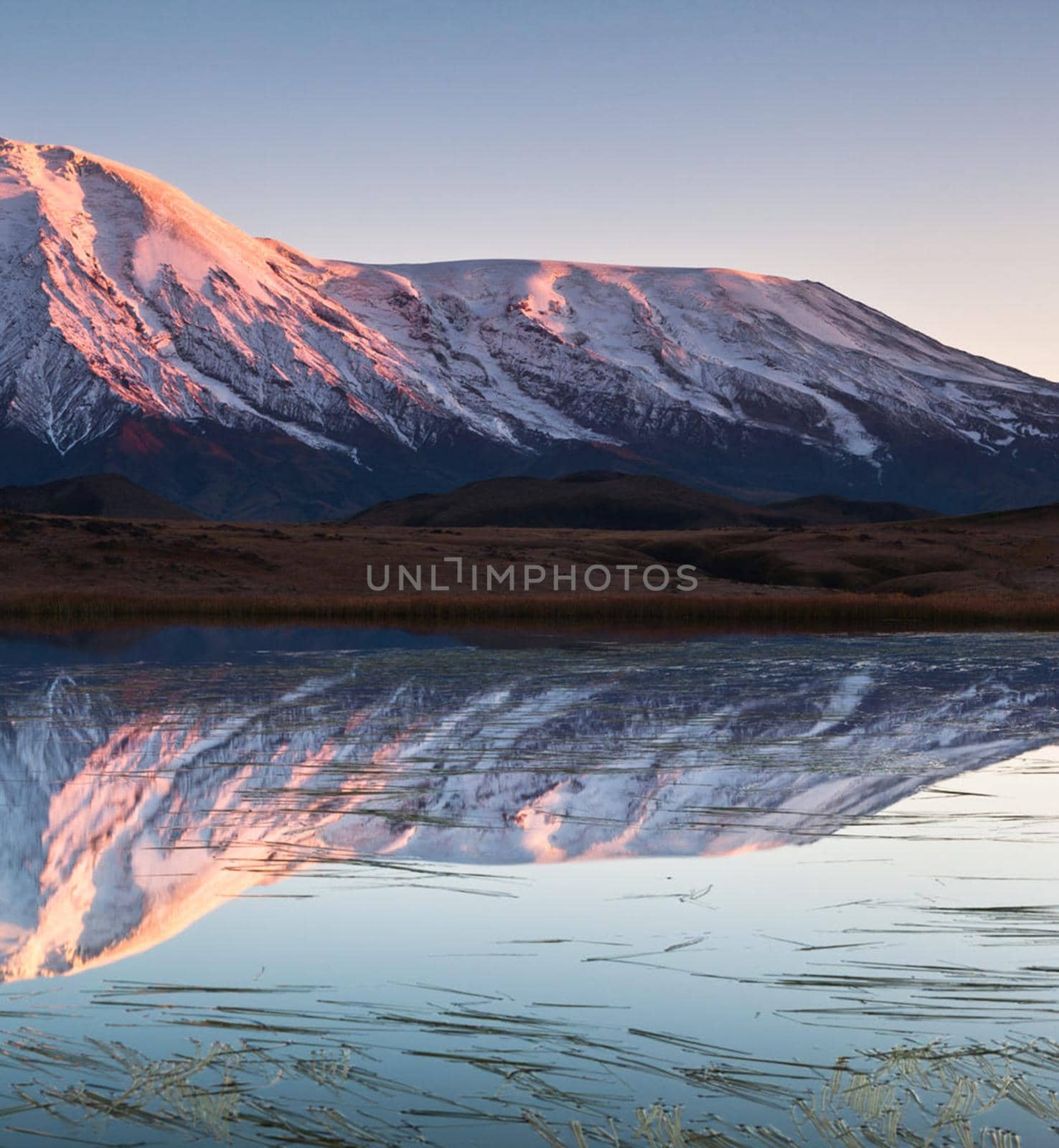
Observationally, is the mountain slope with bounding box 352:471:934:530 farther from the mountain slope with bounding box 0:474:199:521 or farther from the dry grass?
the dry grass

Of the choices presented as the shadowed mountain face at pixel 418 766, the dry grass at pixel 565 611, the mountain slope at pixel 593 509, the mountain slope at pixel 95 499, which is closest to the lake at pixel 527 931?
the shadowed mountain face at pixel 418 766

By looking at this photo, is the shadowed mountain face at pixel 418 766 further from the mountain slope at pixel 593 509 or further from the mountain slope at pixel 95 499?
the mountain slope at pixel 593 509

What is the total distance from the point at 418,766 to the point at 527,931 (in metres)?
7.72

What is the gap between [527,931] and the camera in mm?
10555

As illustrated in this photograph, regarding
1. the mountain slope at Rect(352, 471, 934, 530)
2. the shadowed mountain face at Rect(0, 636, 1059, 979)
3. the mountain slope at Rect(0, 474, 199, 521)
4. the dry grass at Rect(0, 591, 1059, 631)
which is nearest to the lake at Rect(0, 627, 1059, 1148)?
the shadowed mountain face at Rect(0, 636, 1059, 979)

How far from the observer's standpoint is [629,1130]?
23.1ft

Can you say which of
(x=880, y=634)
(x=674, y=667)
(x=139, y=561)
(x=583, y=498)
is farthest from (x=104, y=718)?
(x=583, y=498)

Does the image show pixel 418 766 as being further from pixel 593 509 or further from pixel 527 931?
pixel 593 509

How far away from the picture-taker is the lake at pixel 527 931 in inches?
291

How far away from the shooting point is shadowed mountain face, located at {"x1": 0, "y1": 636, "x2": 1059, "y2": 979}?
12602 mm

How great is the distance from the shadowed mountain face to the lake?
8 centimetres

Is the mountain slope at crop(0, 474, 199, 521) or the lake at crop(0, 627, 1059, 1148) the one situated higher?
the mountain slope at crop(0, 474, 199, 521)

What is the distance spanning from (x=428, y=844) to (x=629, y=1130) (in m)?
6.57

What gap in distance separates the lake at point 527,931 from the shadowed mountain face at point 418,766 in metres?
0.08
